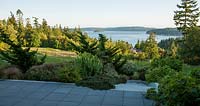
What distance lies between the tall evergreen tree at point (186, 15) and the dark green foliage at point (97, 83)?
29.6 metres

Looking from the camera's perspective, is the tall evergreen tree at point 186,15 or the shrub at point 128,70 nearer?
the shrub at point 128,70

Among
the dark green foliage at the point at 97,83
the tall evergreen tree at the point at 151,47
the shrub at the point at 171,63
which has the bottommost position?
the tall evergreen tree at the point at 151,47

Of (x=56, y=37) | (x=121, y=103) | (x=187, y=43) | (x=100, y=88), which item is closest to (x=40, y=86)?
(x=100, y=88)

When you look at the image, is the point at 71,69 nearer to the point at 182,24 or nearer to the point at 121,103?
the point at 121,103

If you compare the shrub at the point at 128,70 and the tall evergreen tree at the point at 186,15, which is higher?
the tall evergreen tree at the point at 186,15

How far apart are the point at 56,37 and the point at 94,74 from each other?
2989cm

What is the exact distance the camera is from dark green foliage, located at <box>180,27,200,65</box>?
21641 millimetres

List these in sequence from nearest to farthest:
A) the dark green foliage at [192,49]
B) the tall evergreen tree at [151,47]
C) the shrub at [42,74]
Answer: the shrub at [42,74], the dark green foliage at [192,49], the tall evergreen tree at [151,47]

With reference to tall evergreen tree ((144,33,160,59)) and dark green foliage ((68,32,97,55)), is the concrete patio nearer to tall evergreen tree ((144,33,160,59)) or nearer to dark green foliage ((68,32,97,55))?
dark green foliage ((68,32,97,55))

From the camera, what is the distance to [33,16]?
1711 inches

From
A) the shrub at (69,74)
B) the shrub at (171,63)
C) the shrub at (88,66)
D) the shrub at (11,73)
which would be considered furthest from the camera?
the shrub at (171,63)

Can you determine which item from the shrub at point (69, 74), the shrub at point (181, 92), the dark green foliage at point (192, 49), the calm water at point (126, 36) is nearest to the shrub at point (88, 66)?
the shrub at point (69, 74)

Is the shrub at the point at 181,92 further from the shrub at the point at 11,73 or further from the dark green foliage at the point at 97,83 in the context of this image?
the shrub at the point at 11,73

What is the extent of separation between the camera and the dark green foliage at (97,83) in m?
7.29
